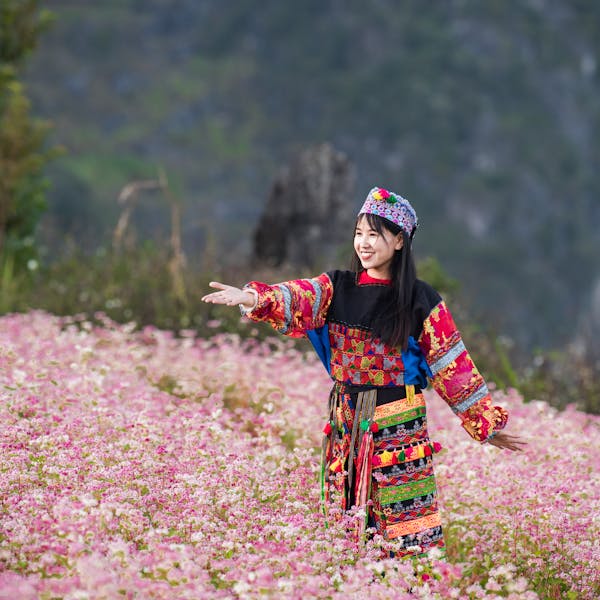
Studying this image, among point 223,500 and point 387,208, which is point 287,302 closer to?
point 387,208

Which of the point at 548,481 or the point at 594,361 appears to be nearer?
the point at 548,481

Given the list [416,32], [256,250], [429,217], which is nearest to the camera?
[256,250]

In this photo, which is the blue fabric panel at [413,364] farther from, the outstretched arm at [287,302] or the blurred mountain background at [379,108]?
the blurred mountain background at [379,108]

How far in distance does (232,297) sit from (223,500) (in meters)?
0.86

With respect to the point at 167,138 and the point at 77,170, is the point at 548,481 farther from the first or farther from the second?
the point at 167,138

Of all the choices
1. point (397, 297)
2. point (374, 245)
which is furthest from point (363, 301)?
point (374, 245)

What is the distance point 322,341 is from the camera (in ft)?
14.4

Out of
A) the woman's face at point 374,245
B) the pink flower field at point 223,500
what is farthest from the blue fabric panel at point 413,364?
the pink flower field at point 223,500

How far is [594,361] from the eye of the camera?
9.59 metres

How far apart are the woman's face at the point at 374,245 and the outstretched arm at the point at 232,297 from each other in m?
0.54

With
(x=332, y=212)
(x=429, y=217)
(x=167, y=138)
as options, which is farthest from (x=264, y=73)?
(x=332, y=212)

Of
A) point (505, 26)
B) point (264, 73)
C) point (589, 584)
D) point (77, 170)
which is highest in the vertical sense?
point (505, 26)

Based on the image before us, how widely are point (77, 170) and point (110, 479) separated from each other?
3512 inches

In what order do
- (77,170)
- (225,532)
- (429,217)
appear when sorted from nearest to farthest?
(225,532), (77,170), (429,217)
